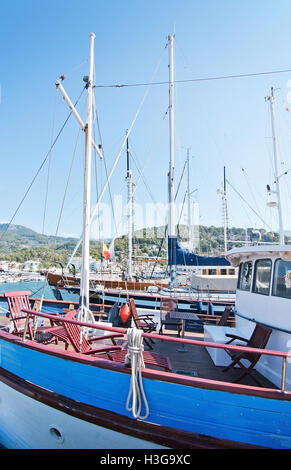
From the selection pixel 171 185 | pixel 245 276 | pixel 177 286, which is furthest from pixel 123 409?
pixel 177 286

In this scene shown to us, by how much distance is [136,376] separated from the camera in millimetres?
2588

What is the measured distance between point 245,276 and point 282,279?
4.17 feet

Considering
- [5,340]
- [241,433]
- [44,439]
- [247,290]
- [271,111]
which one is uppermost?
[271,111]

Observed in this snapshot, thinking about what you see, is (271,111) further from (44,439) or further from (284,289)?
(44,439)

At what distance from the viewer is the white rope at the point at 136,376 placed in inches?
100

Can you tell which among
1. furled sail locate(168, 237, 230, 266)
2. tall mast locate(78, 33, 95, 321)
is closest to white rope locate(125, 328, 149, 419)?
tall mast locate(78, 33, 95, 321)

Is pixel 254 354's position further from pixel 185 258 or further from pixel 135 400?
pixel 185 258

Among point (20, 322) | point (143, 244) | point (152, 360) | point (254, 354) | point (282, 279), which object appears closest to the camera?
point (152, 360)

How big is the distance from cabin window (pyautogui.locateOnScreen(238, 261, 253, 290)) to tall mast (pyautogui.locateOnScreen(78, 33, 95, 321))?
332cm

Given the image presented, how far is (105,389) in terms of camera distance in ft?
8.98

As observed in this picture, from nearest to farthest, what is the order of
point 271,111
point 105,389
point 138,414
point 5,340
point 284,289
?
point 138,414 → point 105,389 → point 5,340 → point 284,289 → point 271,111
